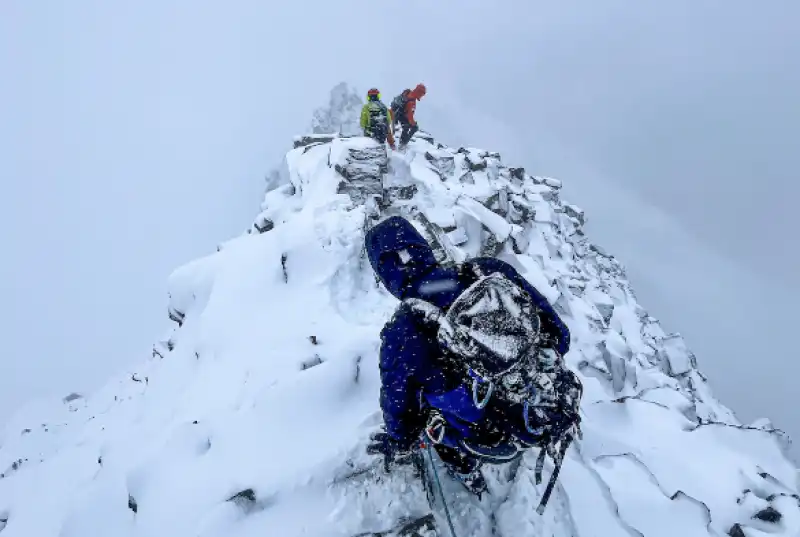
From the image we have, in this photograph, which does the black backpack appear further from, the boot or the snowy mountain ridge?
the snowy mountain ridge

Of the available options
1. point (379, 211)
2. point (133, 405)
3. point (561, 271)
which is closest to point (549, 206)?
point (561, 271)

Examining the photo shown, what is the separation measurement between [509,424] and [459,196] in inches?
446

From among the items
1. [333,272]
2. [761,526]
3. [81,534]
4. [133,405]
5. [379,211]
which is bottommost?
[133,405]

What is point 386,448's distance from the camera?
4.07 meters

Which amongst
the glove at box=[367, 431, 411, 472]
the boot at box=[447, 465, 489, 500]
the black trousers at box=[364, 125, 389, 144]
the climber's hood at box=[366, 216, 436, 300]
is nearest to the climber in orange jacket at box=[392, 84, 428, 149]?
the black trousers at box=[364, 125, 389, 144]

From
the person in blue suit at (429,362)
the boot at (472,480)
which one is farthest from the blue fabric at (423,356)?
the boot at (472,480)

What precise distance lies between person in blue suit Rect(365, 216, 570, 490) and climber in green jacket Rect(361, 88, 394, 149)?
11358 millimetres


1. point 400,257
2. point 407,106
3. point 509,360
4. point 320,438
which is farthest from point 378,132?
point 509,360

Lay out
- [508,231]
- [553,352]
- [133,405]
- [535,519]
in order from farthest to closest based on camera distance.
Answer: [508,231] < [133,405] < [535,519] < [553,352]

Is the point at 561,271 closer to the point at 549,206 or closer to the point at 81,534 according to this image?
the point at 549,206

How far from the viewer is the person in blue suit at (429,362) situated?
2.63 metres

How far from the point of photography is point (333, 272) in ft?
25.8

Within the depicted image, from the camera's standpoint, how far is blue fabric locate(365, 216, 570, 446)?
2721mm

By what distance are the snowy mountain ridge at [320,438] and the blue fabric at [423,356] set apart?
1337 millimetres
